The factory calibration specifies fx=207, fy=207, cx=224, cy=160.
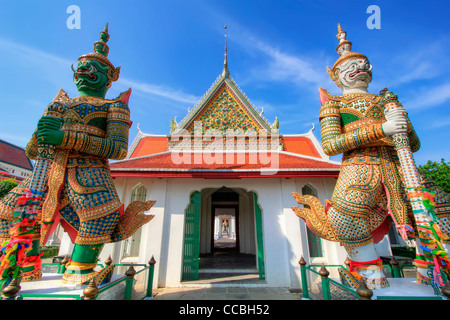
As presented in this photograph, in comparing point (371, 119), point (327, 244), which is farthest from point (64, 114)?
point (327, 244)

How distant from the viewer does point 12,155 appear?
21641 mm

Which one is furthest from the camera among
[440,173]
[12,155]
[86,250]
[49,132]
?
[12,155]

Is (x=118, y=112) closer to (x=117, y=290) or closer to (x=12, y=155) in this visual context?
(x=117, y=290)

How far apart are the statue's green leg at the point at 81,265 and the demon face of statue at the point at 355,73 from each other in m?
4.30

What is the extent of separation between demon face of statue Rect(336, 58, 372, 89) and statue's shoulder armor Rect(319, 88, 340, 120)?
0.38 m

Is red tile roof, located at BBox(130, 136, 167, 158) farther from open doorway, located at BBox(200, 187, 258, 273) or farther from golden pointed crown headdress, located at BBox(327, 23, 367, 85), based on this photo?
golden pointed crown headdress, located at BBox(327, 23, 367, 85)

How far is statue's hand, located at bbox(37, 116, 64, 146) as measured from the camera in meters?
2.47

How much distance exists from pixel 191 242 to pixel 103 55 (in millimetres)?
4393

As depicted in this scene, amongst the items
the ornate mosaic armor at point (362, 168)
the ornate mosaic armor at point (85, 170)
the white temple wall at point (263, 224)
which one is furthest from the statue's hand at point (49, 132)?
the ornate mosaic armor at point (362, 168)

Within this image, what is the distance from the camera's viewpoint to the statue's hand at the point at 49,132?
8.09 ft

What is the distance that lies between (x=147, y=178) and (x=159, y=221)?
122 cm

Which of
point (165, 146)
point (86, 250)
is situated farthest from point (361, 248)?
point (165, 146)

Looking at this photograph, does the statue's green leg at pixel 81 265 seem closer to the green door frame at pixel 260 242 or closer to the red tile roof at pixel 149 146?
the green door frame at pixel 260 242

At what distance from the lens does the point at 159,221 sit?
5160mm
